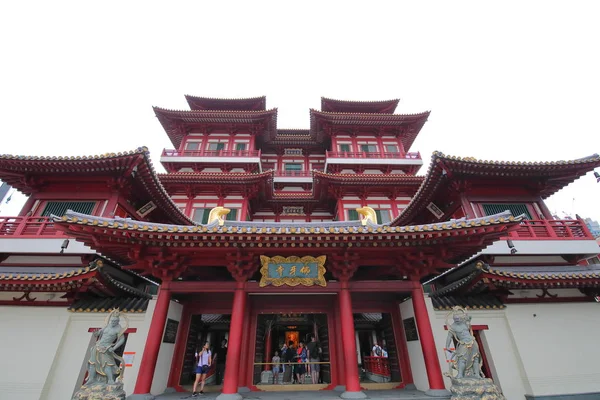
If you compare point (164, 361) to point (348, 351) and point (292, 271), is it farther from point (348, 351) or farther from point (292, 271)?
point (348, 351)

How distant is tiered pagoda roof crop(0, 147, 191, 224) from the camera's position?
12.3m

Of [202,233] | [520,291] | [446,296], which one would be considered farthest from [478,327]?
[202,233]

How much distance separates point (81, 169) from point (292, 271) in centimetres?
1141

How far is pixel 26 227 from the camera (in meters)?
12.3

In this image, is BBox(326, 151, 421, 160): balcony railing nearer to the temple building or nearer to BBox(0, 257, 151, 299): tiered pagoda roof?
the temple building

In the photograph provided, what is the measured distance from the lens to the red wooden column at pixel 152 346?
7.78m

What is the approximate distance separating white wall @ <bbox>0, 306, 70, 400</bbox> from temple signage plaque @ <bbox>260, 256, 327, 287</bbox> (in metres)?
7.73

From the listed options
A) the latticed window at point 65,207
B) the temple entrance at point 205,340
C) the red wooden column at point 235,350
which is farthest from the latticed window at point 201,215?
the red wooden column at point 235,350

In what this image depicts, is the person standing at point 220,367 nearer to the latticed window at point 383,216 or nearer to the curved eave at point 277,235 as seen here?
the curved eave at point 277,235

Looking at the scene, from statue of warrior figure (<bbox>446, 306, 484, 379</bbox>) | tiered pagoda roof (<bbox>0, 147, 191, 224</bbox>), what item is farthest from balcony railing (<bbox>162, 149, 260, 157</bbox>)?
statue of warrior figure (<bbox>446, 306, 484, 379</bbox>)

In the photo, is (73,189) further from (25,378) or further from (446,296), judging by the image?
(446,296)

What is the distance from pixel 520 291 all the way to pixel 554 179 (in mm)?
6680

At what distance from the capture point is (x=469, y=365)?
7.18 meters

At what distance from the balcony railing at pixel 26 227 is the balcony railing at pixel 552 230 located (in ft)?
67.8
